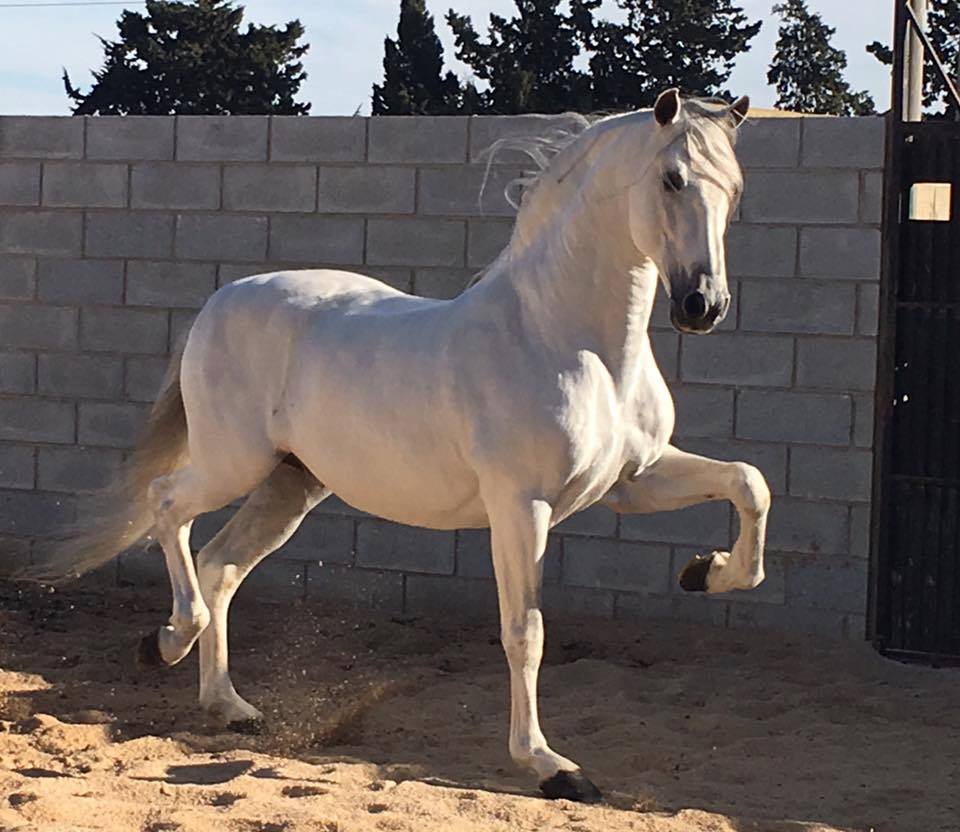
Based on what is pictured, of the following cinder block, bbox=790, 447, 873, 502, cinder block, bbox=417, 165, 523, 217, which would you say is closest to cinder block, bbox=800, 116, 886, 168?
cinder block, bbox=790, 447, 873, 502

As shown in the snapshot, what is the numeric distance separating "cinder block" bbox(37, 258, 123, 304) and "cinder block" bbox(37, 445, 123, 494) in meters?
0.68

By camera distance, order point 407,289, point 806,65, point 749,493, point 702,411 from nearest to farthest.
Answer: point 749,493 < point 702,411 < point 407,289 < point 806,65

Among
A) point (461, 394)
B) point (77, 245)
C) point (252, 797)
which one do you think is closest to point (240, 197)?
point (77, 245)

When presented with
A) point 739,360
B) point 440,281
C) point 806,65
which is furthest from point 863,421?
point 806,65

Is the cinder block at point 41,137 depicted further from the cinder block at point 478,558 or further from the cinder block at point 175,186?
the cinder block at point 478,558

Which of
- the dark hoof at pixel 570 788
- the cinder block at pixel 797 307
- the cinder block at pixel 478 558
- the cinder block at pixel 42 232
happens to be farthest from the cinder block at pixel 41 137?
the dark hoof at pixel 570 788

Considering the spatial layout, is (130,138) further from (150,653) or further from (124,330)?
(150,653)

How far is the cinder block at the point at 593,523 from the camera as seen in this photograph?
6.45m

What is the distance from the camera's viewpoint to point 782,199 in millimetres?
6168

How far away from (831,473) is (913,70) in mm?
1747

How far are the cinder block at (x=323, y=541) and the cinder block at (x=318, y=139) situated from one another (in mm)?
1548

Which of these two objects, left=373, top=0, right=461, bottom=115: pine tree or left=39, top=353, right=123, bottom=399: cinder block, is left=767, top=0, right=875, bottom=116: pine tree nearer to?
left=373, top=0, right=461, bottom=115: pine tree

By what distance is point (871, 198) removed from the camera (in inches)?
237

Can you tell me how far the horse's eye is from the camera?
3.79m
